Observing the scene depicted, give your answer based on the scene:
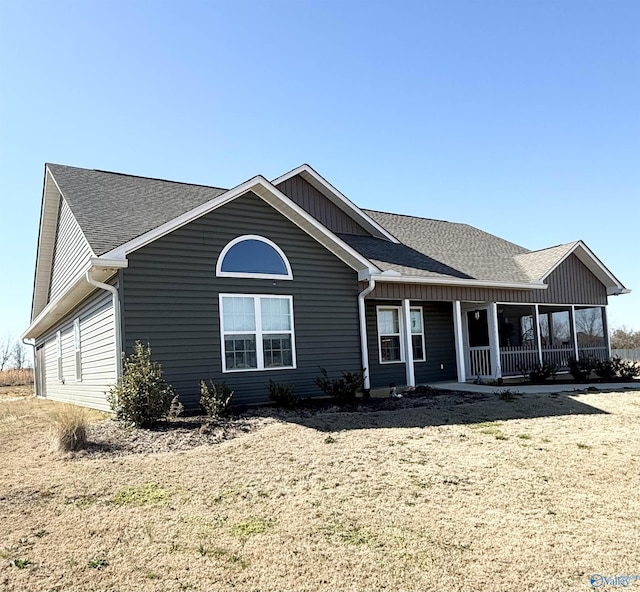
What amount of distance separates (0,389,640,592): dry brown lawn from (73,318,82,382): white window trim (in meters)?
5.92

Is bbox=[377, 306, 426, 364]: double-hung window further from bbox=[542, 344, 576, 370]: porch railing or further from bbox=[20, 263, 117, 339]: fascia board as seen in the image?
bbox=[20, 263, 117, 339]: fascia board

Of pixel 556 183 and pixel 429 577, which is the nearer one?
pixel 429 577

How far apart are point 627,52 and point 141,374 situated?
13.1 metres

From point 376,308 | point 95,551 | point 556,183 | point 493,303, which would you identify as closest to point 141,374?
point 95,551

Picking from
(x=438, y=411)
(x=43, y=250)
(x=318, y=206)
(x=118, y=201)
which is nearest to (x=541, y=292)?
(x=318, y=206)

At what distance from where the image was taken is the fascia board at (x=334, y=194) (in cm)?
1496

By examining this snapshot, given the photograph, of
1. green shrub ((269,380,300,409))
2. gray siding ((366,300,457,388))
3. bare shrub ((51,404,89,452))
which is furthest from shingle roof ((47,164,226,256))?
gray siding ((366,300,457,388))

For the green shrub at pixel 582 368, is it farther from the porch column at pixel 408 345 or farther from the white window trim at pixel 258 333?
the white window trim at pixel 258 333

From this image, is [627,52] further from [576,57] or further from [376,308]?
[376,308]

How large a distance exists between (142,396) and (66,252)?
734 centimetres

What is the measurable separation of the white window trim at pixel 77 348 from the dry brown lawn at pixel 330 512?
Result: 19.4 ft

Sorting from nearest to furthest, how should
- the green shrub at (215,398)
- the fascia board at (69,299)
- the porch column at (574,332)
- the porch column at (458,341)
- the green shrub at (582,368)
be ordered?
1. the green shrub at (215,398)
2. the fascia board at (69,299)
3. the porch column at (458,341)
4. the green shrub at (582,368)
5. the porch column at (574,332)

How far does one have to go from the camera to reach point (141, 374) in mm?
8594

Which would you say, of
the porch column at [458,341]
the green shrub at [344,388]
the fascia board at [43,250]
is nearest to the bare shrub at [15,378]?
the fascia board at [43,250]
